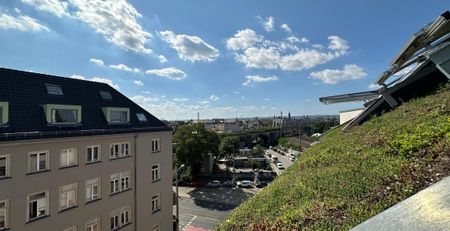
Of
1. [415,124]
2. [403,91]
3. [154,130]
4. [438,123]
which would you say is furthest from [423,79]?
[154,130]

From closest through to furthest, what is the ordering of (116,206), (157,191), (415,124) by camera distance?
(415,124), (116,206), (157,191)

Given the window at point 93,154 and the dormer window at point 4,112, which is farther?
the window at point 93,154

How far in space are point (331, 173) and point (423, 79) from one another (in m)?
9.44

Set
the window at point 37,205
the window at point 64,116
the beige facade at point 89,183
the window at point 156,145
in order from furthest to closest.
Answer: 1. the window at point 156,145
2. the window at point 64,116
3. the window at point 37,205
4. the beige facade at point 89,183

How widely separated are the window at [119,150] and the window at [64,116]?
270 centimetres

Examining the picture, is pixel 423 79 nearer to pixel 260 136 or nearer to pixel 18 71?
pixel 18 71

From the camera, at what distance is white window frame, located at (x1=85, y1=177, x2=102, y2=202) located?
54.4ft

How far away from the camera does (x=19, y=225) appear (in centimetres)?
1337

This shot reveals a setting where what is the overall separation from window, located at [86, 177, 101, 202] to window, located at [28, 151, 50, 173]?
8.63 feet

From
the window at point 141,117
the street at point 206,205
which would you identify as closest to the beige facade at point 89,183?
the window at point 141,117

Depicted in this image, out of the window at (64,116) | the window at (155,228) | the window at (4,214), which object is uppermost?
the window at (64,116)

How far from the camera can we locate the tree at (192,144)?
49250 mm

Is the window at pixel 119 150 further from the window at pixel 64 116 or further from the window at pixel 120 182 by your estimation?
the window at pixel 64 116

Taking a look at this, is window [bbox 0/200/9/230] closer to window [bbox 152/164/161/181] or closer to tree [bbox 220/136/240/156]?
window [bbox 152/164/161/181]
